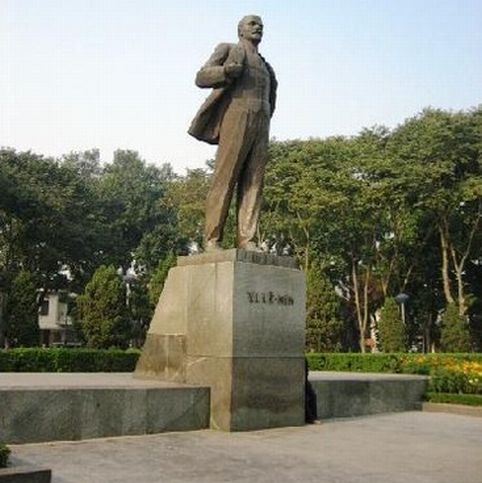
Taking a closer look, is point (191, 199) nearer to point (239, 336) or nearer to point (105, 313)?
point (105, 313)

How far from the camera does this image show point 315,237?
3756cm

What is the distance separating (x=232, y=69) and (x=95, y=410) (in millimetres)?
4802

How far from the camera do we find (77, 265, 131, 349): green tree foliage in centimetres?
3052

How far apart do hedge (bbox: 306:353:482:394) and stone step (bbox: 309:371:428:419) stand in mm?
574

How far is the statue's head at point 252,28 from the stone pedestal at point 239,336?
3.12m

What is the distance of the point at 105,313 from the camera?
30734 millimetres

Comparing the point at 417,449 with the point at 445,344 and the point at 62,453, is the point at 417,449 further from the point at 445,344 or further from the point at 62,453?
the point at 445,344

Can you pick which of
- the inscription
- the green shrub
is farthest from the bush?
the green shrub

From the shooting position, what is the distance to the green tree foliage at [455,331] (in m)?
34.1

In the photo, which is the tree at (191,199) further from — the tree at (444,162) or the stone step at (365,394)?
the stone step at (365,394)

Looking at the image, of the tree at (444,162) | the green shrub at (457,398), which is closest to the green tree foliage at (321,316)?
the tree at (444,162)

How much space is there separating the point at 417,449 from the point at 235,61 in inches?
219

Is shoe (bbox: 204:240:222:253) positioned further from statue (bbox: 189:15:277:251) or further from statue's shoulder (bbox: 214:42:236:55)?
statue's shoulder (bbox: 214:42:236:55)

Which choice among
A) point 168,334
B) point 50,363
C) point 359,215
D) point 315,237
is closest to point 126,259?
point 315,237
